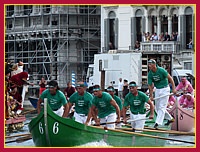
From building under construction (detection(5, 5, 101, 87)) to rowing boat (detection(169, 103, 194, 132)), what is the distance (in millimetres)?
23001

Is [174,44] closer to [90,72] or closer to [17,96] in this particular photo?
[90,72]

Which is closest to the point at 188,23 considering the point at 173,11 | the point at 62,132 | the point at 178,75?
the point at 173,11

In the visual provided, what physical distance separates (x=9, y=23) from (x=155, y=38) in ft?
38.8

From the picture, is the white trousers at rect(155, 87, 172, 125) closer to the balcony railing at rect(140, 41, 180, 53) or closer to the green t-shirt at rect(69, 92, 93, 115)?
the green t-shirt at rect(69, 92, 93, 115)

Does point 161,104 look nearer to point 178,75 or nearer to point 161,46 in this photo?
point 178,75

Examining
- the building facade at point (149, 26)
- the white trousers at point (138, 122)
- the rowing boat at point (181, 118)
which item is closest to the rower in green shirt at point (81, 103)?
the white trousers at point (138, 122)

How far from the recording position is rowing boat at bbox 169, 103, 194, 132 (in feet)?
79.4

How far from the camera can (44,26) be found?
49.0 m

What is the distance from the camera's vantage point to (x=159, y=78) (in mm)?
21234

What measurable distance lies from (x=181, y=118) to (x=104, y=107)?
16.1ft

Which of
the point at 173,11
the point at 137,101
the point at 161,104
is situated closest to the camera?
Result: the point at 137,101

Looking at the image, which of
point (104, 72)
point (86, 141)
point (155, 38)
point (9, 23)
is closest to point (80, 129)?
point (86, 141)

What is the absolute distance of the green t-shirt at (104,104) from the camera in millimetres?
19781

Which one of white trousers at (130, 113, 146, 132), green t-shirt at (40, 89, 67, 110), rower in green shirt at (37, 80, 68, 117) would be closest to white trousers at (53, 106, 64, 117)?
rower in green shirt at (37, 80, 68, 117)
